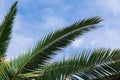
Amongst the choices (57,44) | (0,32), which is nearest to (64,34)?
(57,44)

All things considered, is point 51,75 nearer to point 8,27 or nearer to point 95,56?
point 95,56

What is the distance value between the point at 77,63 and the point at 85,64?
16 centimetres

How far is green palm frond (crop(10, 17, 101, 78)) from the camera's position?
8.56 meters

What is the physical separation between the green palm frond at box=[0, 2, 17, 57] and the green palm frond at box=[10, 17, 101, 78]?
1.39 m

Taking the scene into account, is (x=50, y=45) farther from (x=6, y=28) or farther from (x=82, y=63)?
(x=6, y=28)

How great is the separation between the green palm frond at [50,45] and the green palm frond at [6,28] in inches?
54.6

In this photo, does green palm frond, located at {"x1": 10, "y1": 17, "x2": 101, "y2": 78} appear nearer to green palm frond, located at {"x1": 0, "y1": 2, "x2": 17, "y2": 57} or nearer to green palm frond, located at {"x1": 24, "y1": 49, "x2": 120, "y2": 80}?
green palm frond, located at {"x1": 24, "y1": 49, "x2": 120, "y2": 80}

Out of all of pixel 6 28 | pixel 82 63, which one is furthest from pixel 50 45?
pixel 6 28

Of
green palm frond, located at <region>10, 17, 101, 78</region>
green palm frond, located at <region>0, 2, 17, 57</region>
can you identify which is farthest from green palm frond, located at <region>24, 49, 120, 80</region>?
green palm frond, located at <region>0, 2, 17, 57</region>

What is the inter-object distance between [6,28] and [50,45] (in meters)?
1.98

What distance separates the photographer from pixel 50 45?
8.70m

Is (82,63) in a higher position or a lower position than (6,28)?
lower

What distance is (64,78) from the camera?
8305 mm

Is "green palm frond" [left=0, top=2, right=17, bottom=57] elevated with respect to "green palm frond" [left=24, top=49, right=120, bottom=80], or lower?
elevated
